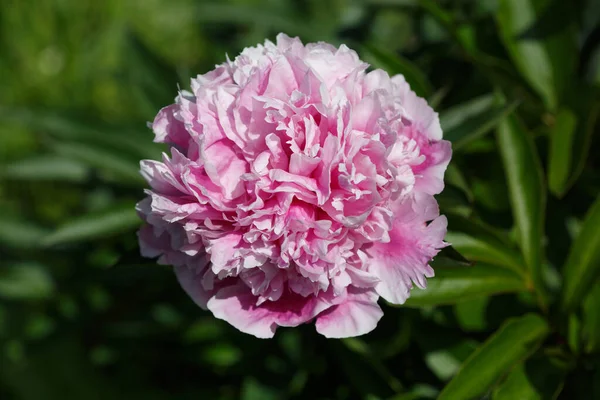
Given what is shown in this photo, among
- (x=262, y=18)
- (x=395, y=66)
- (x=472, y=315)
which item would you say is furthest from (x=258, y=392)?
(x=262, y=18)

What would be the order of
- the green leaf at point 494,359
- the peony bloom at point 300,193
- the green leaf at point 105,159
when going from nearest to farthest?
the peony bloom at point 300,193 < the green leaf at point 494,359 < the green leaf at point 105,159

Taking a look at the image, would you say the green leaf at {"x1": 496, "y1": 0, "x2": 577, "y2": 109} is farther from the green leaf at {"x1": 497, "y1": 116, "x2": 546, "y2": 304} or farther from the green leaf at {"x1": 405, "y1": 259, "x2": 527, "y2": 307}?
the green leaf at {"x1": 405, "y1": 259, "x2": 527, "y2": 307}

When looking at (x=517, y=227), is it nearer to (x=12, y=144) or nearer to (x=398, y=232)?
(x=398, y=232)

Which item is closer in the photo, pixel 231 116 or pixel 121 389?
pixel 231 116

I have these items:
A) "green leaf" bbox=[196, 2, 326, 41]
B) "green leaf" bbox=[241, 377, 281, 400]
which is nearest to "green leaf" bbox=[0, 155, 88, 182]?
"green leaf" bbox=[196, 2, 326, 41]

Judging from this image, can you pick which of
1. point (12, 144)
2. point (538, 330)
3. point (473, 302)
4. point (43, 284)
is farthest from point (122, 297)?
point (12, 144)

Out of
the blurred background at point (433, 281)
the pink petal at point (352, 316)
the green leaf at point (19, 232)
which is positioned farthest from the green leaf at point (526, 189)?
the green leaf at point (19, 232)

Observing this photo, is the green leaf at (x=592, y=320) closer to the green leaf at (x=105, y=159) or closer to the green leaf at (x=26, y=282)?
the green leaf at (x=105, y=159)
